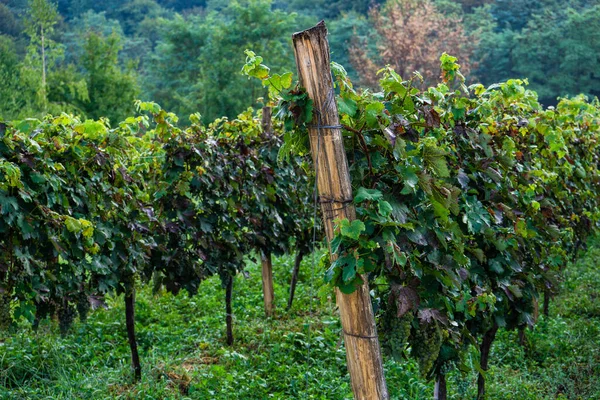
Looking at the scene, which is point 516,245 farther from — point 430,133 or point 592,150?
point 592,150

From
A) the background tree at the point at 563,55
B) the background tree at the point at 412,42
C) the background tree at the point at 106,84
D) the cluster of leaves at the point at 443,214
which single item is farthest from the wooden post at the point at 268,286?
the background tree at the point at 563,55

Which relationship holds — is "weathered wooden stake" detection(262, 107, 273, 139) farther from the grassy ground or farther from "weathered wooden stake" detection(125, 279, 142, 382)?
"weathered wooden stake" detection(125, 279, 142, 382)

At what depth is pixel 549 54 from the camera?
102ft

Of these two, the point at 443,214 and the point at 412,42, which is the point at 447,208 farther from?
the point at 412,42

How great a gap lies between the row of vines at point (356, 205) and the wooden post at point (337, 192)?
0.07 metres

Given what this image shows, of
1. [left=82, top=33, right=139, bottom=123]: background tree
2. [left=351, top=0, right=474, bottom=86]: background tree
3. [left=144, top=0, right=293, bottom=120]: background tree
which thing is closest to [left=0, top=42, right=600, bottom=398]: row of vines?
[left=82, top=33, right=139, bottom=123]: background tree

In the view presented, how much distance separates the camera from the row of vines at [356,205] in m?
3.22

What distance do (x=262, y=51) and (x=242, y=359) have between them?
25.8 m

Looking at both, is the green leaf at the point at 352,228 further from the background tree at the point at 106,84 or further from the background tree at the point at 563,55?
the background tree at the point at 563,55

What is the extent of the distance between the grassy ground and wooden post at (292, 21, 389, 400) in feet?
5.21

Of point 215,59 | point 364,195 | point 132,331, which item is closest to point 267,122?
point 132,331

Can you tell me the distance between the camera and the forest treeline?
2312 centimetres

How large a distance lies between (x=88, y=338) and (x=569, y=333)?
4603 mm

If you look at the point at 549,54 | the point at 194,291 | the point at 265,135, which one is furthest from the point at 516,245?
the point at 549,54
